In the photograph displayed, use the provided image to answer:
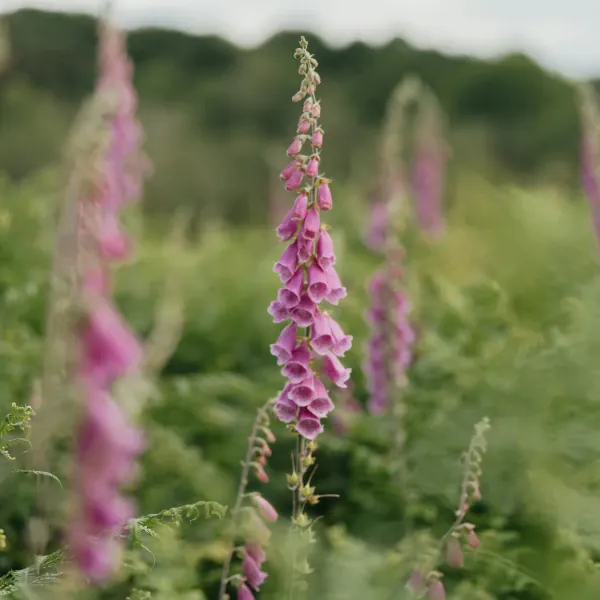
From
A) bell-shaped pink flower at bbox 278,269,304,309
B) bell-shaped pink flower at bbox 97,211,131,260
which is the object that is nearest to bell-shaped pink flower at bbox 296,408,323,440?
bell-shaped pink flower at bbox 278,269,304,309

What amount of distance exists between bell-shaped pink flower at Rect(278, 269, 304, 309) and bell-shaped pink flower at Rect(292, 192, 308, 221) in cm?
17

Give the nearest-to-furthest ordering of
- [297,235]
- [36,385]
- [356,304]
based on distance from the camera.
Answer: [297,235] < [36,385] < [356,304]

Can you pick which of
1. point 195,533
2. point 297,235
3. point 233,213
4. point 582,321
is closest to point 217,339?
point 195,533

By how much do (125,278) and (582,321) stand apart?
424 centimetres

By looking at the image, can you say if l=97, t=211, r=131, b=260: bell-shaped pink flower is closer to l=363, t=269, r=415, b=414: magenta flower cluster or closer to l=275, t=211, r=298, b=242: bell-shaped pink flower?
l=275, t=211, r=298, b=242: bell-shaped pink flower

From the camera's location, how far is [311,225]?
9.37ft

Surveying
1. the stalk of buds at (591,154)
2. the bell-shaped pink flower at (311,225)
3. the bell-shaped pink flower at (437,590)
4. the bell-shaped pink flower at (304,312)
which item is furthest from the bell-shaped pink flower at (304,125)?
the stalk of buds at (591,154)

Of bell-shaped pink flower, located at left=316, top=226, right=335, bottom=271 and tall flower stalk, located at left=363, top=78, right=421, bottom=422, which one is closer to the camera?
bell-shaped pink flower, located at left=316, top=226, right=335, bottom=271

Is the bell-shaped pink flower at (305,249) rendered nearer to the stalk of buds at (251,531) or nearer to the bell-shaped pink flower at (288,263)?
the bell-shaped pink flower at (288,263)

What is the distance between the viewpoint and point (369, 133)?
29.3 meters

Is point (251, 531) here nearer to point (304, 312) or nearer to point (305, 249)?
point (304, 312)

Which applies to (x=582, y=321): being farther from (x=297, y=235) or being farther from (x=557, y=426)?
(x=297, y=235)

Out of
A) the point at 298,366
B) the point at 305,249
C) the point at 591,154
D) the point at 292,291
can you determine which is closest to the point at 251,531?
the point at 298,366

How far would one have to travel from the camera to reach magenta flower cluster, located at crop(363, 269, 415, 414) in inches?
197
